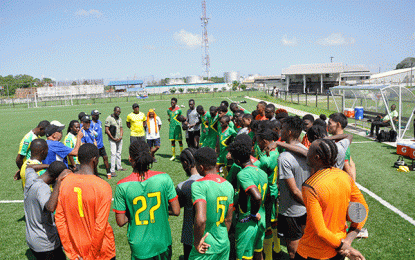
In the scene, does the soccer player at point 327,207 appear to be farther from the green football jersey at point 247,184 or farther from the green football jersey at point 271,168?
the green football jersey at point 271,168

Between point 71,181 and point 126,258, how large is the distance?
236 cm

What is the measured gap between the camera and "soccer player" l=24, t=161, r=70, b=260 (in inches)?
127

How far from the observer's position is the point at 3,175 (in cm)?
999

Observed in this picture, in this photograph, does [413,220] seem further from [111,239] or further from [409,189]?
[111,239]

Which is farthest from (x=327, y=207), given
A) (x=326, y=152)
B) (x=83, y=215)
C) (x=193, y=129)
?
(x=193, y=129)

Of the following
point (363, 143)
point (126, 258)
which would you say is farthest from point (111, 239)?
point (363, 143)

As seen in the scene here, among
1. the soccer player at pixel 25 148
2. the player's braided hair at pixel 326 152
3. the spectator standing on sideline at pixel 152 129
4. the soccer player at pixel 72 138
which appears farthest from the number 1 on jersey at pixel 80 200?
the spectator standing on sideline at pixel 152 129

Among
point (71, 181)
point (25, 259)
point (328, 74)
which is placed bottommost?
point (25, 259)

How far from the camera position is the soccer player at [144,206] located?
2955 millimetres

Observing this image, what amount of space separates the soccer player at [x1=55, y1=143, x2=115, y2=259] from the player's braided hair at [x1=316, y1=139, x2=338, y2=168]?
213 cm

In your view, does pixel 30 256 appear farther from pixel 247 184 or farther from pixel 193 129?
pixel 193 129

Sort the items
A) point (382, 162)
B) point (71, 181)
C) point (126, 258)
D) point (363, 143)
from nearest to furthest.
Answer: point (71, 181) < point (126, 258) < point (382, 162) < point (363, 143)

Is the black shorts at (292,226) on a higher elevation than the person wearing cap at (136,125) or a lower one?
lower

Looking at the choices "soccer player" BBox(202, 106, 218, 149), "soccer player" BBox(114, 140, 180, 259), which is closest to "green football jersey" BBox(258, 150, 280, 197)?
"soccer player" BBox(114, 140, 180, 259)
